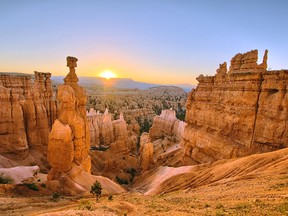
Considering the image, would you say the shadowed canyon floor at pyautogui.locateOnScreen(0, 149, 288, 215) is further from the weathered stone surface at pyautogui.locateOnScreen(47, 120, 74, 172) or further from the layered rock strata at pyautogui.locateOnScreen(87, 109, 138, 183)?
the layered rock strata at pyautogui.locateOnScreen(87, 109, 138, 183)

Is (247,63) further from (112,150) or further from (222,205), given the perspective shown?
(112,150)

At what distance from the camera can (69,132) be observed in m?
17.5

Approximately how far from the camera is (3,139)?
82.7 feet

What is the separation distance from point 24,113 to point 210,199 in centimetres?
2524

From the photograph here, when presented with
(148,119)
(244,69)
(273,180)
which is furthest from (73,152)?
(148,119)

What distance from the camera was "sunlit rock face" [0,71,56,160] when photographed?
25.5 meters

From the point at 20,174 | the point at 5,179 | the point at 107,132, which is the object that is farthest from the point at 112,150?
the point at 5,179

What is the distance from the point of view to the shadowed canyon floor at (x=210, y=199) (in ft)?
24.5

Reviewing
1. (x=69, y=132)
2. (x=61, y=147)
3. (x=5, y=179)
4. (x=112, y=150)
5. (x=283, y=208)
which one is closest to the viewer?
(x=283, y=208)

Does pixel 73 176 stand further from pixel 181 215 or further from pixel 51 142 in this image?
pixel 181 215

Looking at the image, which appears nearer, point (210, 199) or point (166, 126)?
point (210, 199)

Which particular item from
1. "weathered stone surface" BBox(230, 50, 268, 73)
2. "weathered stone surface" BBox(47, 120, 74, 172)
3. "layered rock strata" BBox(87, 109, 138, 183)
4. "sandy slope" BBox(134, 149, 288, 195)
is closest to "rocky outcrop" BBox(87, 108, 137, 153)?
"layered rock strata" BBox(87, 109, 138, 183)

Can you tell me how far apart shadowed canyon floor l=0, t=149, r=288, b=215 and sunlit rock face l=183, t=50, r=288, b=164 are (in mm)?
3149

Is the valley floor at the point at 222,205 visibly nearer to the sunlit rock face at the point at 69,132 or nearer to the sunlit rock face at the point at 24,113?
the sunlit rock face at the point at 69,132
